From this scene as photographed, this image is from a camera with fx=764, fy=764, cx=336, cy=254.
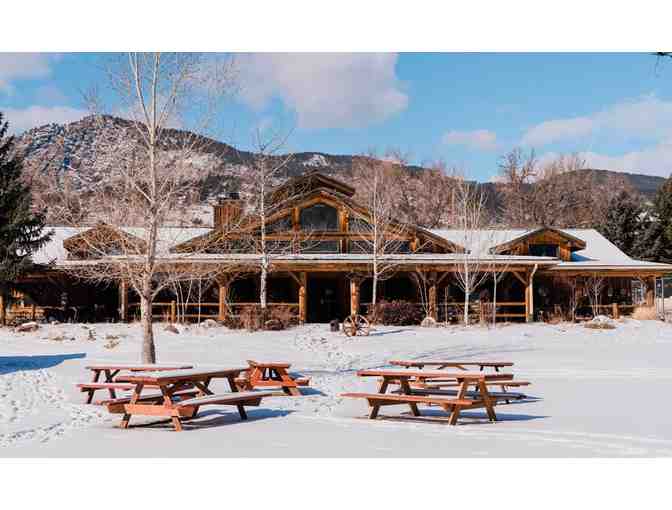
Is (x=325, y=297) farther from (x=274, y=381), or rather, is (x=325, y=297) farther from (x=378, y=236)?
(x=274, y=381)

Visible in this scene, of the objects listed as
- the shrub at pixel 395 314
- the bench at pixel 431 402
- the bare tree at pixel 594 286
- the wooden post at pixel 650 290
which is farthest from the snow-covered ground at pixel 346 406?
the wooden post at pixel 650 290

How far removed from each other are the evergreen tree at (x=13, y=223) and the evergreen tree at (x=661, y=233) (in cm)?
3655

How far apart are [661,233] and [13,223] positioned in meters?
39.8

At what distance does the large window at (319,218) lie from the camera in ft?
105

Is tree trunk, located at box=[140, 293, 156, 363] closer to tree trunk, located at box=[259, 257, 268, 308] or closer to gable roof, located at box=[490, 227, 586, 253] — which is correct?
Answer: tree trunk, located at box=[259, 257, 268, 308]

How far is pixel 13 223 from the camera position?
2772 centimetres

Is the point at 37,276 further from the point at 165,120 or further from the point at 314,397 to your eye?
the point at 314,397

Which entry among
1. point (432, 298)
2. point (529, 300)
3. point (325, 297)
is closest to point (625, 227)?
point (529, 300)

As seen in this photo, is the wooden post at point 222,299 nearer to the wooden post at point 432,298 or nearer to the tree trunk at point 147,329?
the wooden post at point 432,298
